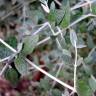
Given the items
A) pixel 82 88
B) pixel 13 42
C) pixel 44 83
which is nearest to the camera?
pixel 82 88

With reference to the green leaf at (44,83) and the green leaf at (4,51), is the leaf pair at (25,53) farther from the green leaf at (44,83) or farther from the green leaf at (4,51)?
the green leaf at (44,83)

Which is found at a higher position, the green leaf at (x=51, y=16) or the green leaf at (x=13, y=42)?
the green leaf at (x=51, y=16)

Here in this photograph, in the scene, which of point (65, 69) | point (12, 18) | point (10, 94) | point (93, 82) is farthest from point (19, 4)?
point (10, 94)

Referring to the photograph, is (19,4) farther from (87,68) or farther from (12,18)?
(87,68)

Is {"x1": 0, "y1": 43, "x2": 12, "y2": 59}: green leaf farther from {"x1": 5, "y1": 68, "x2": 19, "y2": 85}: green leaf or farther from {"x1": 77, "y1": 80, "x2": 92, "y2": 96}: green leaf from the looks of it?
{"x1": 77, "y1": 80, "x2": 92, "y2": 96}: green leaf

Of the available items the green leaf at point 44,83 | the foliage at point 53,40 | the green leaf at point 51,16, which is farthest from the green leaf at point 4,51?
the green leaf at point 44,83

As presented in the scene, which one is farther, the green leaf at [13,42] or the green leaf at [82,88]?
the green leaf at [13,42]

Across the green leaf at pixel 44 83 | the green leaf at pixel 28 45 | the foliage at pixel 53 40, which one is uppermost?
the green leaf at pixel 28 45

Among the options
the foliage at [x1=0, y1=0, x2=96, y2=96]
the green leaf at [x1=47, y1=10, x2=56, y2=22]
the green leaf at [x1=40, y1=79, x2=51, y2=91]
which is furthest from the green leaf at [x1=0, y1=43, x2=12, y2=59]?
the green leaf at [x1=40, y1=79, x2=51, y2=91]

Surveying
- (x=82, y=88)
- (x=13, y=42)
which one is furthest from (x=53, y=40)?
(x=82, y=88)

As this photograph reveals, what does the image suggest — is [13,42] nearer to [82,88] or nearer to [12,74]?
[12,74]

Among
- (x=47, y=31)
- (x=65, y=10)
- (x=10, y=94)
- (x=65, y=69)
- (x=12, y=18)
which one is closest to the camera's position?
(x=65, y=10)
